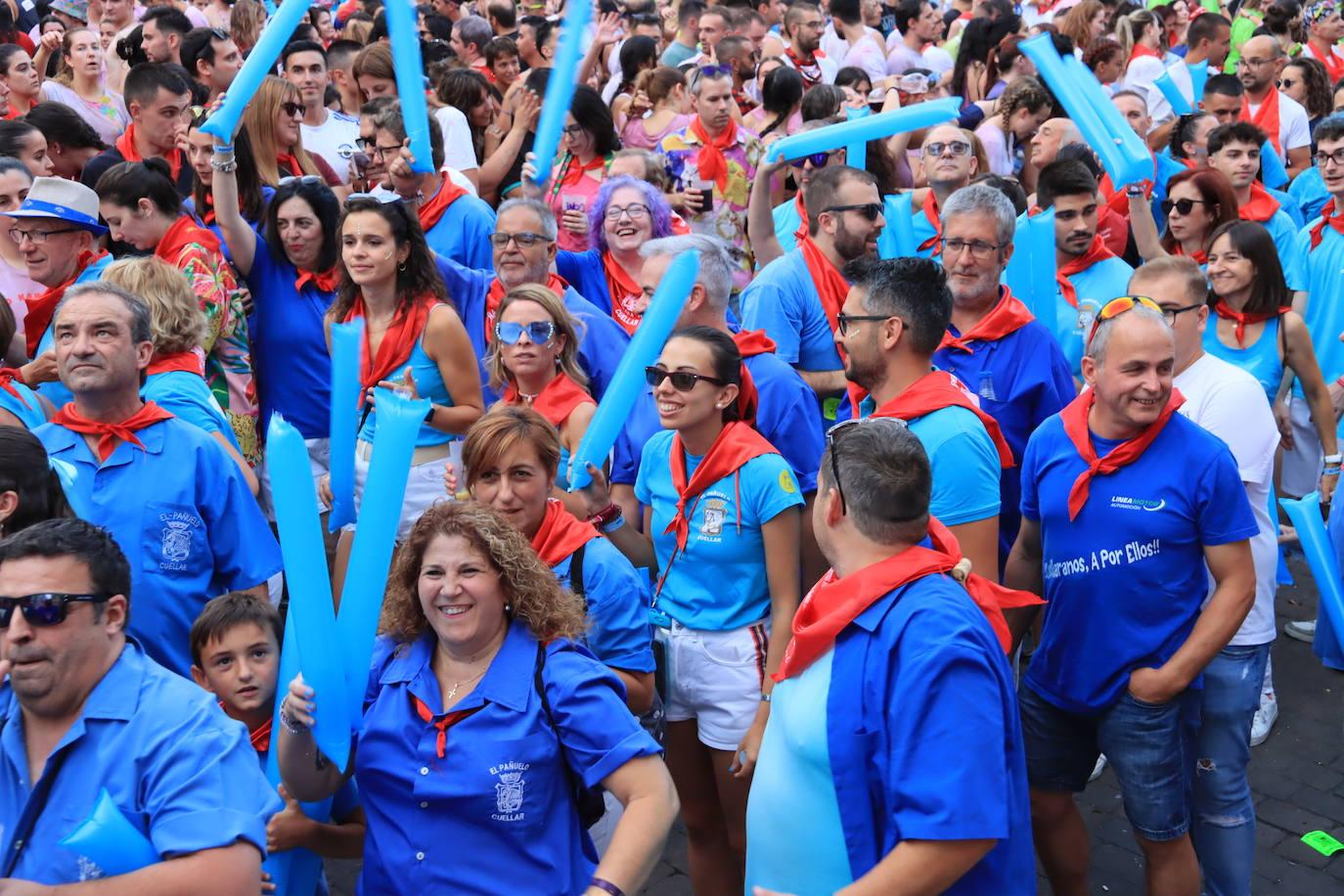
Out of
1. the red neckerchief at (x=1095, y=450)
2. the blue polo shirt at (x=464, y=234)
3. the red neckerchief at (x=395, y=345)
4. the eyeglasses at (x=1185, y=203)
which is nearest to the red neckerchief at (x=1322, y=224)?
the eyeglasses at (x=1185, y=203)

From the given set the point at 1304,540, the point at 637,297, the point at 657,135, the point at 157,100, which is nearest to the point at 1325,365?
the point at 1304,540

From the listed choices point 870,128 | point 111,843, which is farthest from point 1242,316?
point 111,843

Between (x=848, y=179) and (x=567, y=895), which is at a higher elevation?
(x=848, y=179)

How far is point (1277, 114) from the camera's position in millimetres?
9742

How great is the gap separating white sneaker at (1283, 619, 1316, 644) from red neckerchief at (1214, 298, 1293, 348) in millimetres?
1529

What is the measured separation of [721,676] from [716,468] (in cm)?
62

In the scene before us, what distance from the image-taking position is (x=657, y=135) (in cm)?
846

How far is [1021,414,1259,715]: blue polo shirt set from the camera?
12.5 feet

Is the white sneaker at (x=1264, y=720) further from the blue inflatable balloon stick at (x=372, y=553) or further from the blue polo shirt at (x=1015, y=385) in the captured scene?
the blue inflatable balloon stick at (x=372, y=553)

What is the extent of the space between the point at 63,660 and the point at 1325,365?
608 cm

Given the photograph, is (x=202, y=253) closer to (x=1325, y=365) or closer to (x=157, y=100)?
(x=157, y=100)

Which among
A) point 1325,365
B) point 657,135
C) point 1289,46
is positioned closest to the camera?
point 1325,365

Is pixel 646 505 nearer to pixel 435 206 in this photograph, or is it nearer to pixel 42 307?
pixel 42 307

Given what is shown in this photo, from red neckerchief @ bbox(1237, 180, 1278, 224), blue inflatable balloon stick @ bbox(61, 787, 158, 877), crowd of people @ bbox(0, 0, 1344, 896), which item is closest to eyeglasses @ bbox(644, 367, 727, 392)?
crowd of people @ bbox(0, 0, 1344, 896)
